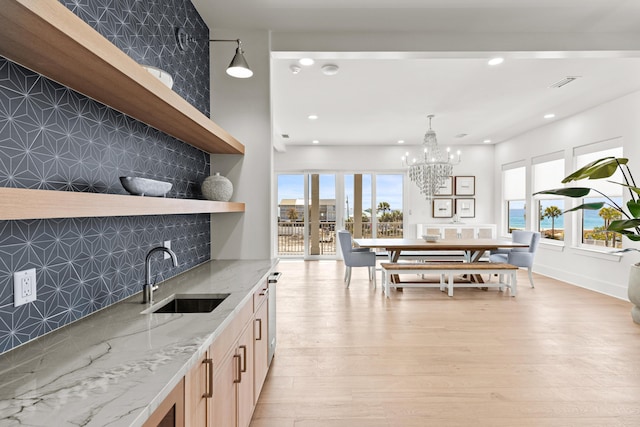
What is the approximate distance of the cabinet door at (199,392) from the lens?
1.00 meters

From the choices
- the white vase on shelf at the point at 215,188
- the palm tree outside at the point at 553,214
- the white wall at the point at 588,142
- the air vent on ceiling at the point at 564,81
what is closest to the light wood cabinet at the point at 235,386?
the white vase on shelf at the point at 215,188

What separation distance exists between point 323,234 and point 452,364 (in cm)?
A: 549

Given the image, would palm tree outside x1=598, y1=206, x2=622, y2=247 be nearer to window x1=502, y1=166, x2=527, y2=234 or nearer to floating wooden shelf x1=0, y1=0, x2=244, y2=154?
window x1=502, y1=166, x2=527, y2=234

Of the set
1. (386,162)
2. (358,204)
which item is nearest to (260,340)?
(358,204)

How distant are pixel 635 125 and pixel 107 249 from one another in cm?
601

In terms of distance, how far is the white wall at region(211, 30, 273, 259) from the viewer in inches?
110

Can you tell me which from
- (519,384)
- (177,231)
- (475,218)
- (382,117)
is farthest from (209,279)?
(475,218)

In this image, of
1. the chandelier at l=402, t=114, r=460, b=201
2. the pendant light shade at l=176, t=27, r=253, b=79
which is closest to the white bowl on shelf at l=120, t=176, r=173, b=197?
the pendant light shade at l=176, t=27, r=253, b=79

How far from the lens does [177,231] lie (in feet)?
7.27

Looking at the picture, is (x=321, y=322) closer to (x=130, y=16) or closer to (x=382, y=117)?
(x=130, y=16)

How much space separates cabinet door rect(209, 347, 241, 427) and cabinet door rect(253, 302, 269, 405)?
393 millimetres

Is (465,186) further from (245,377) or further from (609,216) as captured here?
(245,377)

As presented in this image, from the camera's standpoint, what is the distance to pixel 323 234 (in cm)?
802

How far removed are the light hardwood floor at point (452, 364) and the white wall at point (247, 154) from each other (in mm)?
1053
